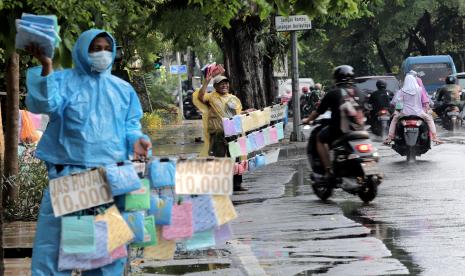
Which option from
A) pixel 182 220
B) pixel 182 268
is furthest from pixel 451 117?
pixel 182 220

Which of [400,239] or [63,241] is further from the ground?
[63,241]

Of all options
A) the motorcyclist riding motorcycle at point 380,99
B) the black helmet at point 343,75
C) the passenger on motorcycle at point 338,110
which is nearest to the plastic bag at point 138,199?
the passenger on motorcycle at point 338,110

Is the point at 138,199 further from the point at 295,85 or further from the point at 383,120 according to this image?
the point at 383,120

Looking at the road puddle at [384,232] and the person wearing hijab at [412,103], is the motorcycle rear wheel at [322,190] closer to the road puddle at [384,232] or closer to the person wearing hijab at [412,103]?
the road puddle at [384,232]

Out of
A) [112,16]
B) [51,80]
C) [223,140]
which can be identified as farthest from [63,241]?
[223,140]

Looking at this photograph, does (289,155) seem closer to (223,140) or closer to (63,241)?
(223,140)

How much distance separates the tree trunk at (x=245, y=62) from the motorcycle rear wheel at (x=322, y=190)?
44.2 ft

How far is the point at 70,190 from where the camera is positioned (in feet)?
20.2

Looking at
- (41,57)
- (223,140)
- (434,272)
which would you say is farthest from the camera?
(223,140)

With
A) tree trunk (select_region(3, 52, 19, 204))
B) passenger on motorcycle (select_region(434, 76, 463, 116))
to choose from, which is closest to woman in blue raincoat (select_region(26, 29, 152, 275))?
tree trunk (select_region(3, 52, 19, 204))

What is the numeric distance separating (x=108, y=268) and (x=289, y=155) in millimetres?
16322

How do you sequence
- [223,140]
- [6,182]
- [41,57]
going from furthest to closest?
[223,140] < [6,182] < [41,57]

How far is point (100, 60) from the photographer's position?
6.42 metres

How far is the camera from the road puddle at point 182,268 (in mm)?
8633
